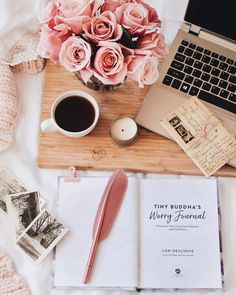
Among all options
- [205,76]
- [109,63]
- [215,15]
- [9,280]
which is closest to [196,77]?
[205,76]

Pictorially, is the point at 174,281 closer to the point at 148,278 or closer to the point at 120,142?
the point at 148,278

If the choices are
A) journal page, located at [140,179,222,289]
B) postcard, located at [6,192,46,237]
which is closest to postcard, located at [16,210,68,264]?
postcard, located at [6,192,46,237]

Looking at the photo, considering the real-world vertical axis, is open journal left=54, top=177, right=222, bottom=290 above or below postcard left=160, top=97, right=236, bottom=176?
below

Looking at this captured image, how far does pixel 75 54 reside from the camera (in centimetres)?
75

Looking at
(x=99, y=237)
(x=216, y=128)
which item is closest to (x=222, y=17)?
(x=216, y=128)

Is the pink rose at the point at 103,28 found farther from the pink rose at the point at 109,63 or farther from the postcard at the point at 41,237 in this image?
the postcard at the point at 41,237

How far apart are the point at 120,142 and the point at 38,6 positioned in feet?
1.00

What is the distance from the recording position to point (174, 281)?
813 millimetres

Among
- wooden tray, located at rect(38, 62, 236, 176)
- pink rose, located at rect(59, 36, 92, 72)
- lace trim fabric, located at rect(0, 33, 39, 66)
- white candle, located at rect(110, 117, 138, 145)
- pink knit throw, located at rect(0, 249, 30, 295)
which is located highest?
pink rose, located at rect(59, 36, 92, 72)

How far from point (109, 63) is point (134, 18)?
77 millimetres

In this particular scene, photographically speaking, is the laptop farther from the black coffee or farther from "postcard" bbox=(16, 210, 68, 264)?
"postcard" bbox=(16, 210, 68, 264)

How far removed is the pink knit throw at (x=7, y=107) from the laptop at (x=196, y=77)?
9.0 inches

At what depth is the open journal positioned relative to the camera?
0.81m

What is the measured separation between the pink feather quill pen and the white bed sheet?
0.07 metres
